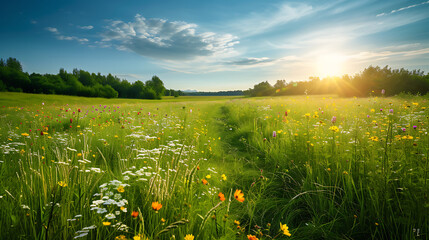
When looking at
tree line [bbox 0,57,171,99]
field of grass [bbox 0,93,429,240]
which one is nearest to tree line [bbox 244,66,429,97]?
field of grass [bbox 0,93,429,240]

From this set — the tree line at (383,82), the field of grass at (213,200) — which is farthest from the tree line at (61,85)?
the tree line at (383,82)

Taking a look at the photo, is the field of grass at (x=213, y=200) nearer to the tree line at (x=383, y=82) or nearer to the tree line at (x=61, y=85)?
the tree line at (x=383, y=82)

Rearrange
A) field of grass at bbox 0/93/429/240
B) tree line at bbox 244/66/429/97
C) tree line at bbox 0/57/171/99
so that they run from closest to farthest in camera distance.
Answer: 1. field of grass at bbox 0/93/429/240
2. tree line at bbox 244/66/429/97
3. tree line at bbox 0/57/171/99

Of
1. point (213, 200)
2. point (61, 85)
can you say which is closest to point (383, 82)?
point (213, 200)

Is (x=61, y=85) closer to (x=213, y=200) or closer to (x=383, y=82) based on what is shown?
(x=213, y=200)

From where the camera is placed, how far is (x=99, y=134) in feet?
16.2

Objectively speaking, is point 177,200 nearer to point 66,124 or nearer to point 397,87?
point 66,124

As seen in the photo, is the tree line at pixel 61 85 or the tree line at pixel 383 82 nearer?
the tree line at pixel 383 82

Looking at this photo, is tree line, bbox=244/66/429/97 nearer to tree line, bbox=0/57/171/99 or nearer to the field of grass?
the field of grass

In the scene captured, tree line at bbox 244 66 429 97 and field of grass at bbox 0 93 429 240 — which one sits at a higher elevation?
tree line at bbox 244 66 429 97

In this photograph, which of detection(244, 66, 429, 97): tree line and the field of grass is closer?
the field of grass

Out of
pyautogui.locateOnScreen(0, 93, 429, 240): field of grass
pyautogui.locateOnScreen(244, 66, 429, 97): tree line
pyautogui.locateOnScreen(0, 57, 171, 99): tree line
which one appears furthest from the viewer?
pyautogui.locateOnScreen(0, 57, 171, 99): tree line

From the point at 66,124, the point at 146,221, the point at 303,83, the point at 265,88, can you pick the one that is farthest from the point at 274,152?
the point at 265,88

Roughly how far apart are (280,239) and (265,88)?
85.9 m
